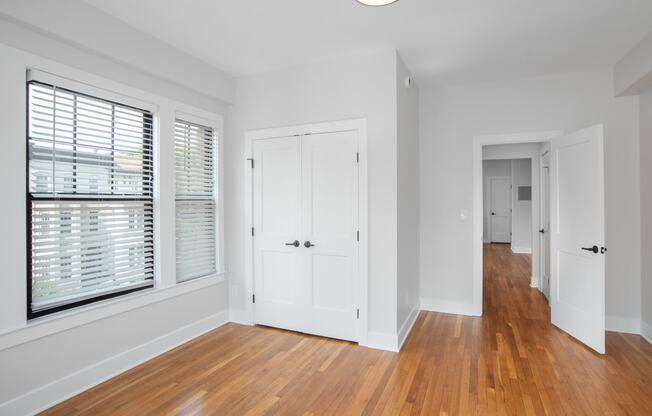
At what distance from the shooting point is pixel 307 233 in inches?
142

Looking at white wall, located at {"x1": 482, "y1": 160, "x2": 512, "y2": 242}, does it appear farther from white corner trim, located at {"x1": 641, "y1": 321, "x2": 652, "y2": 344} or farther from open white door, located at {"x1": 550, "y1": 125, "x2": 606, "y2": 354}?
white corner trim, located at {"x1": 641, "y1": 321, "x2": 652, "y2": 344}

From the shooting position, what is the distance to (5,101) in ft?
6.94

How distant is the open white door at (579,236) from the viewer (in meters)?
3.14

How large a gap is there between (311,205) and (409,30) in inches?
71.9

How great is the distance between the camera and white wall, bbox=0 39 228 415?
213 centimetres

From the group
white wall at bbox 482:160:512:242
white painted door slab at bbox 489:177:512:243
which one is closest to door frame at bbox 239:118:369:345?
white wall at bbox 482:160:512:242

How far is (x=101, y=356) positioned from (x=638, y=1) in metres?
4.76

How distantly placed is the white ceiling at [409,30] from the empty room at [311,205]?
3 centimetres

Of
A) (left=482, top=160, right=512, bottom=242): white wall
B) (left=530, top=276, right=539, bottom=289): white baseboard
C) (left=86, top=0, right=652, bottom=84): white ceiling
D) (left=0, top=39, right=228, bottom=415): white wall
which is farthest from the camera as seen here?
(left=482, top=160, right=512, bottom=242): white wall

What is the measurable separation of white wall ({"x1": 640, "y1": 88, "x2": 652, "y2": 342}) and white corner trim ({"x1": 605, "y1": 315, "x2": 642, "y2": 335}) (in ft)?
0.18

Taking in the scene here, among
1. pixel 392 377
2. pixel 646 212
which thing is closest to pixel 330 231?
pixel 392 377

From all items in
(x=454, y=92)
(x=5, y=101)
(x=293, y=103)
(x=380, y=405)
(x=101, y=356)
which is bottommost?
(x=380, y=405)

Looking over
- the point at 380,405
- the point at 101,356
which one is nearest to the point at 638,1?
the point at 380,405

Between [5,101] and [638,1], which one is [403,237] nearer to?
[638,1]
